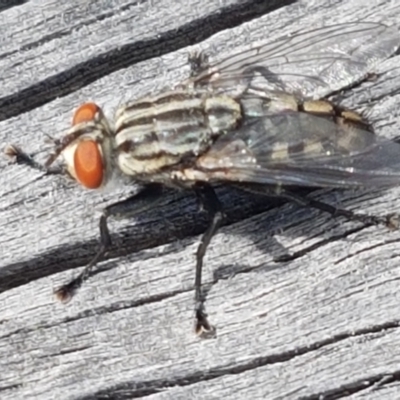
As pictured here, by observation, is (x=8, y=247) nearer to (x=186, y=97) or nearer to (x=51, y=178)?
(x=51, y=178)

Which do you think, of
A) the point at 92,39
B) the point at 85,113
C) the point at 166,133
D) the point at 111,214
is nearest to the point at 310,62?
the point at 166,133

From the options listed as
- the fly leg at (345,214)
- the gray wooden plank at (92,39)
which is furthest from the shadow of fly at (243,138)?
the gray wooden plank at (92,39)

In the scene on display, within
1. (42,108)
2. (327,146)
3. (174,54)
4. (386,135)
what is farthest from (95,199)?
(386,135)

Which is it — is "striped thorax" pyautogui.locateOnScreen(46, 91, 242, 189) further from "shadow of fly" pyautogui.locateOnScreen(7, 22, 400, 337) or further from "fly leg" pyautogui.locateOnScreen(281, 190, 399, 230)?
"fly leg" pyautogui.locateOnScreen(281, 190, 399, 230)

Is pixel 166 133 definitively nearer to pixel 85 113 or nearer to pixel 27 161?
pixel 85 113

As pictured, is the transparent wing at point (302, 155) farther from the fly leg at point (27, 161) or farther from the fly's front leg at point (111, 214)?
the fly leg at point (27, 161)

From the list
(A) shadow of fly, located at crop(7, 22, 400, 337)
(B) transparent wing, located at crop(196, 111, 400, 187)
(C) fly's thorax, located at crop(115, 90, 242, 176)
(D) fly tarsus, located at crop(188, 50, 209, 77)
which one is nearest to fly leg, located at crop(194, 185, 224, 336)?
(A) shadow of fly, located at crop(7, 22, 400, 337)
